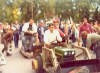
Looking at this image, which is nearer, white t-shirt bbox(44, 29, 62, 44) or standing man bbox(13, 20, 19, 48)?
standing man bbox(13, 20, 19, 48)

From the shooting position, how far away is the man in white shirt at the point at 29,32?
254 cm

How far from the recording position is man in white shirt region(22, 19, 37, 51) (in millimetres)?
2535

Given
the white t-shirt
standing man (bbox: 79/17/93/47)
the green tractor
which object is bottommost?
the green tractor

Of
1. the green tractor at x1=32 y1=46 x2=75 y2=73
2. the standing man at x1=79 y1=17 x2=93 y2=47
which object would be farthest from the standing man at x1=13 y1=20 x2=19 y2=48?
the standing man at x1=79 y1=17 x2=93 y2=47

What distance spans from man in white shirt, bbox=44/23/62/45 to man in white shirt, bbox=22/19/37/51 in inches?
4.8

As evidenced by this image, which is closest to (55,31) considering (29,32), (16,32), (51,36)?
(51,36)

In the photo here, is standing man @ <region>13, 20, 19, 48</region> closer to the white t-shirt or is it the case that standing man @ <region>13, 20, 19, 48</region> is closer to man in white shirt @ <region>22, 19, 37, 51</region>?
man in white shirt @ <region>22, 19, 37, 51</region>

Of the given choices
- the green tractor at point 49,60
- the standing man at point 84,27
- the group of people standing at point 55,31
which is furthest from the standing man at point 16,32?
the standing man at point 84,27

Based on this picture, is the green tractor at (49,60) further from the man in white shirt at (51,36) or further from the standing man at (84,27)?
the standing man at (84,27)

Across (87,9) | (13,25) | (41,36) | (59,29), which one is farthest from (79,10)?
(13,25)

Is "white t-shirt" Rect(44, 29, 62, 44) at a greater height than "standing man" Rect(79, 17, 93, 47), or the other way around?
"standing man" Rect(79, 17, 93, 47)

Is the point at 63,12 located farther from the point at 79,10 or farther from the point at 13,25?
the point at 13,25

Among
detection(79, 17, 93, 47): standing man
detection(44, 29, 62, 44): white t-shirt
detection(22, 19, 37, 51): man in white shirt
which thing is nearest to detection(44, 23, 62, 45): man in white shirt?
detection(44, 29, 62, 44): white t-shirt

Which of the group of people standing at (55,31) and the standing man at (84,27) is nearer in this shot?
the group of people standing at (55,31)
